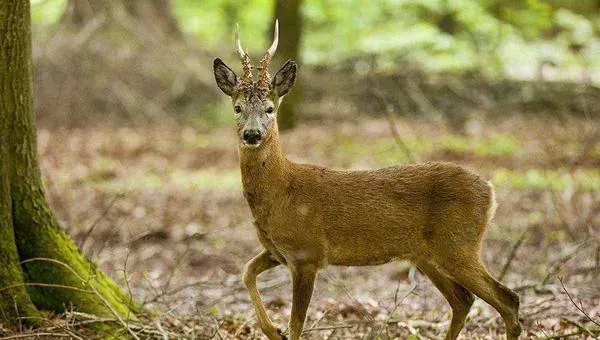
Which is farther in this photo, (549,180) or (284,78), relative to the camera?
(549,180)

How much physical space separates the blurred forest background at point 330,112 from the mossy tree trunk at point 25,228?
9.70ft

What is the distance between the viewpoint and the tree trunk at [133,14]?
1986 centimetres

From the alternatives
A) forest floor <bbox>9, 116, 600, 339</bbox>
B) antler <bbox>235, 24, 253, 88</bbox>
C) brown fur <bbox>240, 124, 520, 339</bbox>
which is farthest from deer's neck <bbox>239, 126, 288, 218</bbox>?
forest floor <bbox>9, 116, 600, 339</bbox>

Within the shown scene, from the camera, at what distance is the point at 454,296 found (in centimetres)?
571

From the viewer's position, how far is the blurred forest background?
10664 millimetres

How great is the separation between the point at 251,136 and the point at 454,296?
184cm

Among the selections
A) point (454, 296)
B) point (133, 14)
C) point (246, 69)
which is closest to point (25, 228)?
point (246, 69)

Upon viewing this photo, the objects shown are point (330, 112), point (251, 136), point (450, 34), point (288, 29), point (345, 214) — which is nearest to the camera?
point (251, 136)

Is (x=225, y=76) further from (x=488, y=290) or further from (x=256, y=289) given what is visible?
(x=488, y=290)

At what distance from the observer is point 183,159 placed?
15211 mm

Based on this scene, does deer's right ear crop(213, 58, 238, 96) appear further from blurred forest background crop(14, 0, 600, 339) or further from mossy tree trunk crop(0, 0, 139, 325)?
blurred forest background crop(14, 0, 600, 339)

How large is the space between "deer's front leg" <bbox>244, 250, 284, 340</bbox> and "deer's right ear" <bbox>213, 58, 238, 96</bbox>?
3.73 ft

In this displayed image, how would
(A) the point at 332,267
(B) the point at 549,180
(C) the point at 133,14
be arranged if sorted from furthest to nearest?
1. (C) the point at 133,14
2. (B) the point at 549,180
3. (A) the point at 332,267

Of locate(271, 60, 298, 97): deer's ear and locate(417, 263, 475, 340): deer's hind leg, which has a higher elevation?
locate(271, 60, 298, 97): deer's ear
